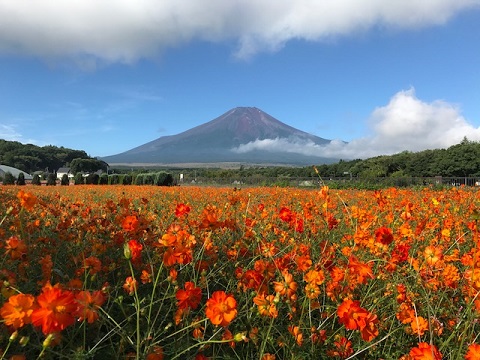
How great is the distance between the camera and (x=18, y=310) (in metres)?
0.87

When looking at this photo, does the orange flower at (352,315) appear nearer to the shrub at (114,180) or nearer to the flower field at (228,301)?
the flower field at (228,301)

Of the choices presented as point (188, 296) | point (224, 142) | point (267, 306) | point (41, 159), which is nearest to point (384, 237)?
point (267, 306)

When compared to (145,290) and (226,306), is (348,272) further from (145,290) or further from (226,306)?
(145,290)

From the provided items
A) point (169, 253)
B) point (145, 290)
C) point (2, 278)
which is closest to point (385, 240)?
point (169, 253)

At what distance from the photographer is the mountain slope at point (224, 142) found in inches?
6585

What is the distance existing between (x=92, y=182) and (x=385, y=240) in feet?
94.6

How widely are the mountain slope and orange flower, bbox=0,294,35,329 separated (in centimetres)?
16034

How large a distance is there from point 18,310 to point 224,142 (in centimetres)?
17255

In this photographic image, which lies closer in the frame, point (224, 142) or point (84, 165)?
point (84, 165)

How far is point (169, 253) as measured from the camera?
128cm

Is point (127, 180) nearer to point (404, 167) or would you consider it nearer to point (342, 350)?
point (342, 350)

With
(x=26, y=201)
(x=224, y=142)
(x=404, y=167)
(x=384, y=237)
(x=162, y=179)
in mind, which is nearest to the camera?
(x=26, y=201)

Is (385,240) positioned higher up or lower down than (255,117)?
lower down

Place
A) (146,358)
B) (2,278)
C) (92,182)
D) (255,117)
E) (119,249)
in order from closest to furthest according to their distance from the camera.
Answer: (146,358) → (2,278) → (119,249) → (92,182) → (255,117)
